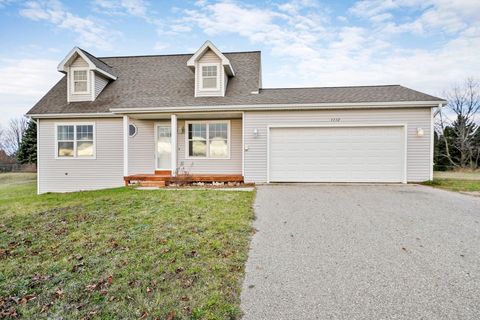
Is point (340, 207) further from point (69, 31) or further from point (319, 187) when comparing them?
point (69, 31)

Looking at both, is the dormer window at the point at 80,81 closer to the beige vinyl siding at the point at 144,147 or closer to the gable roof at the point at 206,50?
the beige vinyl siding at the point at 144,147

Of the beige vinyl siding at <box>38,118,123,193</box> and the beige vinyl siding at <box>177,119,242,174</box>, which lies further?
the beige vinyl siding at <box>38,118,123,193</box>

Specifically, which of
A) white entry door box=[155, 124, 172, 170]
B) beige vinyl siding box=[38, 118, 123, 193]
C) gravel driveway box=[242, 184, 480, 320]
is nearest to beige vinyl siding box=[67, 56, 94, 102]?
beige vinyl siding box=[38, 118, 123, 193]

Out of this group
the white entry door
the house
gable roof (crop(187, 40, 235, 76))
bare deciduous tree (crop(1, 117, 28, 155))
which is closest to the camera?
the house

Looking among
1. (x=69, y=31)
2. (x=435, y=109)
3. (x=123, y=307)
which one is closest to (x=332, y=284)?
(x=123, y=307)

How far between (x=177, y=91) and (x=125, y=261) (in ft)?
30.7

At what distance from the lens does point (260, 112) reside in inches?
387

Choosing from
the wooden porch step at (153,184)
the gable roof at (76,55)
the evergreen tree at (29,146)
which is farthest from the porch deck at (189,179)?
the evergreen tree at (29,146)

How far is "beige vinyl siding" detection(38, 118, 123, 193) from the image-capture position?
11156mm

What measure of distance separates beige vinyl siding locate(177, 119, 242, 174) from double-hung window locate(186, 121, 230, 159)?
18cm

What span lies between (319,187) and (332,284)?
20.9 feet

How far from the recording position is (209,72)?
11086 millimetres

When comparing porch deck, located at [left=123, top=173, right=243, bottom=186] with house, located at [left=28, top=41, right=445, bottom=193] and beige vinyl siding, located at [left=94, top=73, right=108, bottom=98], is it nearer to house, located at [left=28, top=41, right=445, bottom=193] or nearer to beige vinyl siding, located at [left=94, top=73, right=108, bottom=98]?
house, located at [left=28, top=41, right=445, bottom=193]

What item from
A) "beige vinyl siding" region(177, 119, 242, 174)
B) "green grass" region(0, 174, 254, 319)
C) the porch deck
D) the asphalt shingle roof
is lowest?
"green grass" region(0, 174, 254, 319)
